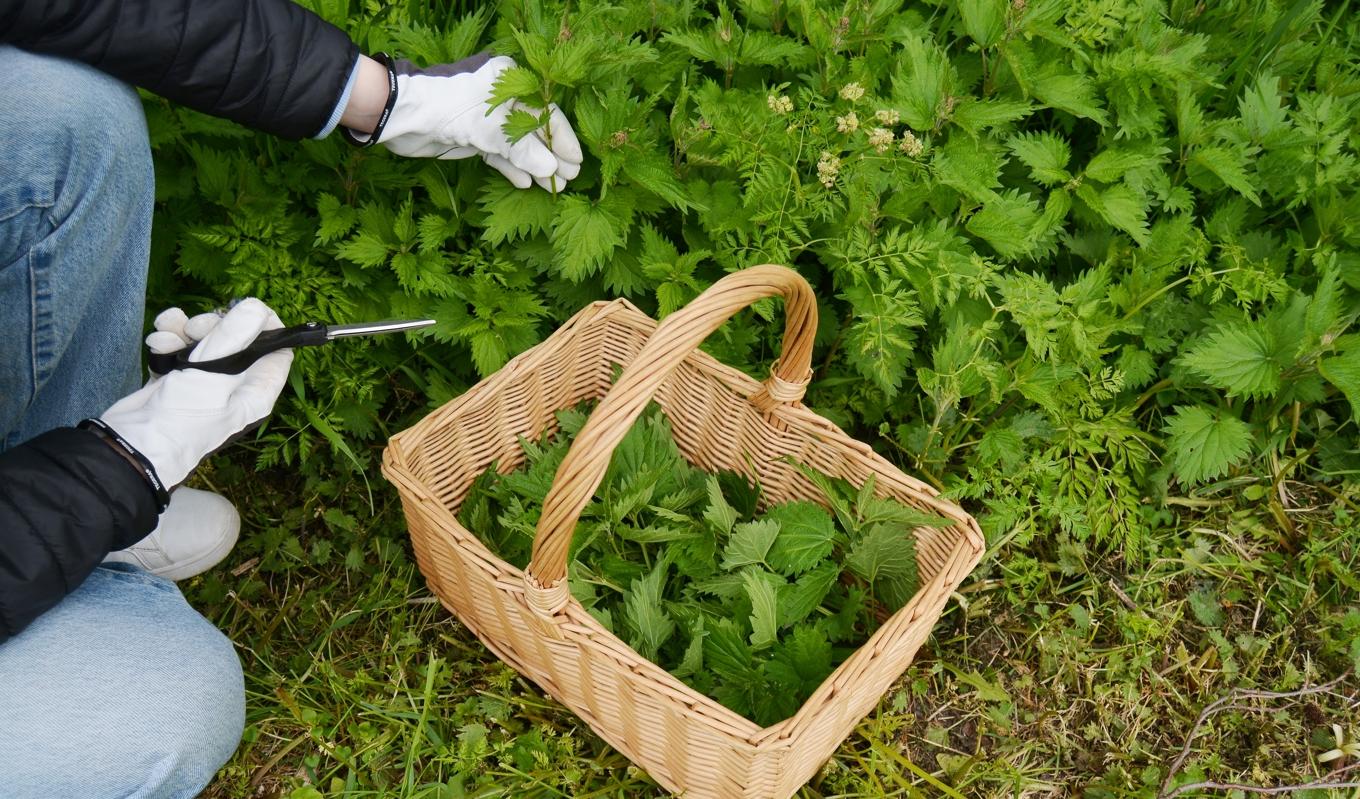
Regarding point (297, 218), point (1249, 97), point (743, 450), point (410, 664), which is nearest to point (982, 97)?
point (1249, 97)

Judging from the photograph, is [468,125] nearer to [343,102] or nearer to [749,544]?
[343,102]

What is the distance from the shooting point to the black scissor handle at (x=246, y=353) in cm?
155

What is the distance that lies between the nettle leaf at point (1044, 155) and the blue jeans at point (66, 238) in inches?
59.0

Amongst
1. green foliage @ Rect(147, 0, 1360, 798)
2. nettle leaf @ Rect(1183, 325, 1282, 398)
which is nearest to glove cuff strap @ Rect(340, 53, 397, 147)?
green foliage @ Rect(147, 0, 1360, 798)

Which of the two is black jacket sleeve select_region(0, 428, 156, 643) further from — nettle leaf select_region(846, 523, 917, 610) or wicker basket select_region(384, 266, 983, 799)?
nettle leaf select_region(846, 523, 917, 610)

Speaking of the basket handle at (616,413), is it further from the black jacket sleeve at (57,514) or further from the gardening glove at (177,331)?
the gardening glove at (177,331)

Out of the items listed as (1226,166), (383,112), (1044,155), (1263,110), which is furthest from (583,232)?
(1263,110)

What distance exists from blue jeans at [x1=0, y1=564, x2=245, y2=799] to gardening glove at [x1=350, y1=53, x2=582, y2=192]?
0.80 meters

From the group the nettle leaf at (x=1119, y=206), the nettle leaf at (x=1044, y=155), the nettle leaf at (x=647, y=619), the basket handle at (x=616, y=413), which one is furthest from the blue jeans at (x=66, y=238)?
the nettle leaf at (x=1119, y=206)

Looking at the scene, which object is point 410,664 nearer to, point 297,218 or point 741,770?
point 741,770

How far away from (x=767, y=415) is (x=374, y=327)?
69cm

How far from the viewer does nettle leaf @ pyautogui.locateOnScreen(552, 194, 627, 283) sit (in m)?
1.74

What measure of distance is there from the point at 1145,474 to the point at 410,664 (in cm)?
152

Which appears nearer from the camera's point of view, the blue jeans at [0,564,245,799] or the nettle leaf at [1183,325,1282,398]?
the blue jeans at [0,564,245,799]
